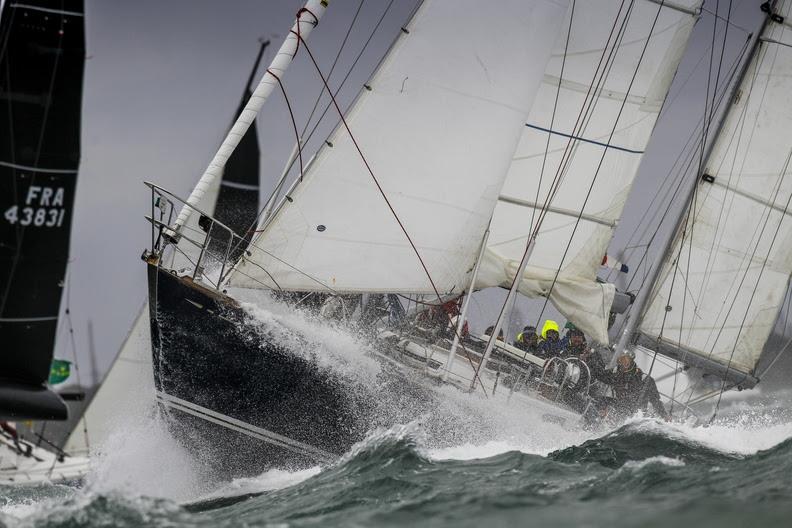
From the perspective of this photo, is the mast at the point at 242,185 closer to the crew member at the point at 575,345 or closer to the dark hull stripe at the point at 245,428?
the crew member at the point at 575,345

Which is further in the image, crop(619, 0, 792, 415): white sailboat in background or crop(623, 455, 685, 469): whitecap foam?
crop(619, 0, 792, 415): white sailboat in background

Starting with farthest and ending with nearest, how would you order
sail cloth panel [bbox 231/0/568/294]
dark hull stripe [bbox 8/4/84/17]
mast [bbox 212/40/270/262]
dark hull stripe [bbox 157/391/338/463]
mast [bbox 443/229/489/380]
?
mast [bbox 212/40/270/262] → dark hull stripe [bbox 8/4/84/17] → mast [bbox 443/229/489/380] → dark hull stripe [bbox 157/391/338/463] → sail cloth panel [bbox 231/0/568/294]

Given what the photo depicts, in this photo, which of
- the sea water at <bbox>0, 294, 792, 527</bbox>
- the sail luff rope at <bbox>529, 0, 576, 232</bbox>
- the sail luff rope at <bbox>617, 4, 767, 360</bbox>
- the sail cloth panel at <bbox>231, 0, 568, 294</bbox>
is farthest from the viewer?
the sail luff rope at <bbox>617, 4, 767, 360</bbox>

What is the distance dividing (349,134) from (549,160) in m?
3.27

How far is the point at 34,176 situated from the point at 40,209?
1.27 feet

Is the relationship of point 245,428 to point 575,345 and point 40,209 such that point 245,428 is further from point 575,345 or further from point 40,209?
point 575,345

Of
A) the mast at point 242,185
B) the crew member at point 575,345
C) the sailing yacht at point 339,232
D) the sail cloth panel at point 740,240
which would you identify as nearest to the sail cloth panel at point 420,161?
the sailing yacht at point 339,232

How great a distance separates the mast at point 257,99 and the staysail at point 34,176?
2.32 m

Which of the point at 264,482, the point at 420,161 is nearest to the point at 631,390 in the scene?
the point at 420,161

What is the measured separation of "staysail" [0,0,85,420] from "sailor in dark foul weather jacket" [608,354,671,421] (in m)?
6.47

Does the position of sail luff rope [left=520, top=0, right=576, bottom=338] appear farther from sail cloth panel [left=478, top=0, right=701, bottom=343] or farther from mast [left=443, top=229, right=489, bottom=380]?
mast [left=443, top=229, right=489, bottom=380]

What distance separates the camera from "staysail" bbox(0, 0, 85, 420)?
1104 centimetres

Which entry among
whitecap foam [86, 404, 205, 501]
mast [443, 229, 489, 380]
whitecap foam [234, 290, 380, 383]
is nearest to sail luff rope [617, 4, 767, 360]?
mast [443, 229, 489, 380]

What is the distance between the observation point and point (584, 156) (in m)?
12.8
